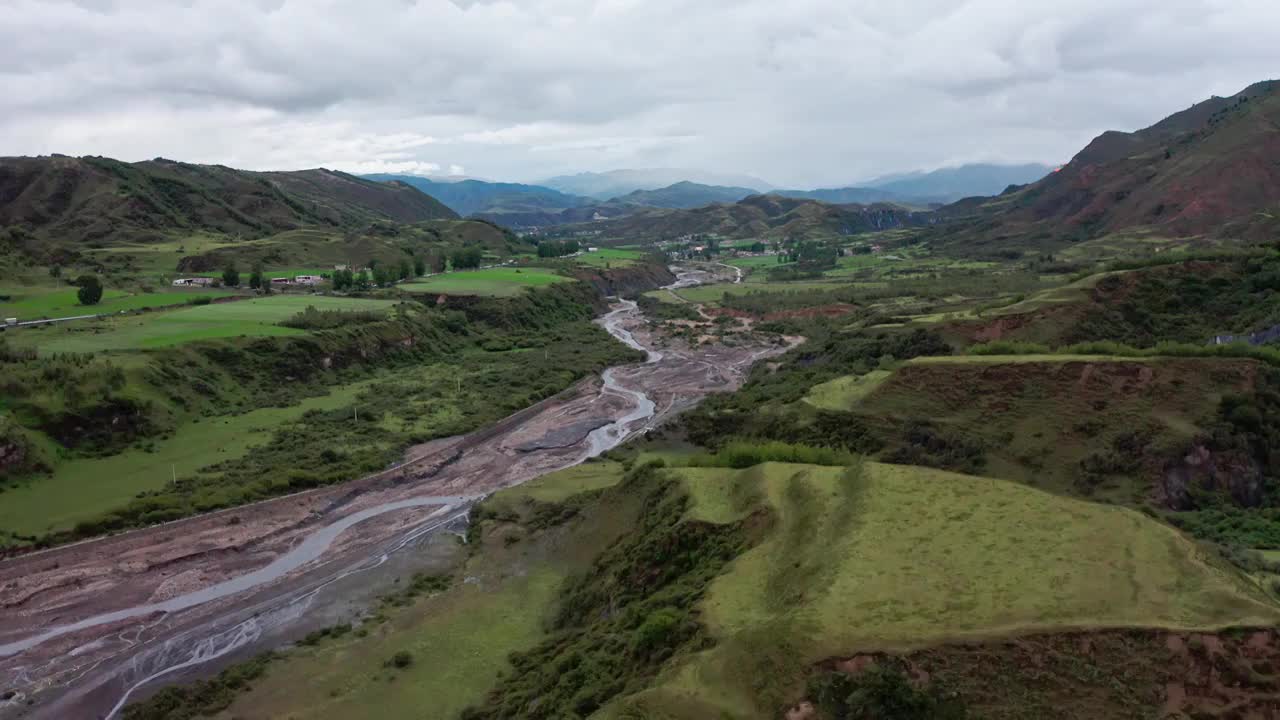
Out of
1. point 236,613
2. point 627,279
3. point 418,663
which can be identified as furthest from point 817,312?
point 418,663

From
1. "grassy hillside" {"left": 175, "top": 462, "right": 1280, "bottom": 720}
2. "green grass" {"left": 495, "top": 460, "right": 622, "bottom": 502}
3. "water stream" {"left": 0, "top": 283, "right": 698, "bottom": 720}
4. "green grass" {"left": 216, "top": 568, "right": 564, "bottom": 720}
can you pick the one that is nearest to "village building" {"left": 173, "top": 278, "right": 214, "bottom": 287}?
"water stream" {"left": 0, "top": 283, "right": 698, "bottom": 720}

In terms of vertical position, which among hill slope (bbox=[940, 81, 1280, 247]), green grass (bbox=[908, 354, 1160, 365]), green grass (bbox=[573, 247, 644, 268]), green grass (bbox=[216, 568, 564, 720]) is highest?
hill slope (bbox=[940, 81, 1280, 247])

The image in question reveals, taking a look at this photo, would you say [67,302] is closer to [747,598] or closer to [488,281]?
[488,281]

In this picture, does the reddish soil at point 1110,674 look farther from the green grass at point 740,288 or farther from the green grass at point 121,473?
the green grass at point 740,288

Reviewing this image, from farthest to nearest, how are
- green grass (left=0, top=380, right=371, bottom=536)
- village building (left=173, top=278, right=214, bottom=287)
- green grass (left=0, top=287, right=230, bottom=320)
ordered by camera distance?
village building (left=173, top=278, right=214, bottom=287), green grass (left=0, top=287, right=230, bottom=320), green grass (left=0, top=380, right=371, bottom=536)

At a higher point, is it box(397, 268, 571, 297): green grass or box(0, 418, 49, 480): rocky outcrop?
box(397, 268, 571, 297): green grass

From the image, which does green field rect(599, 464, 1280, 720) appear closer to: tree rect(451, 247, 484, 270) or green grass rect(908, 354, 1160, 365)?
green grass rect(908, 354, 1160, 365)

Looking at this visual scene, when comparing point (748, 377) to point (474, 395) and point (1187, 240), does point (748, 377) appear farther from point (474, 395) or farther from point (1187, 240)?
point (1187, 240)

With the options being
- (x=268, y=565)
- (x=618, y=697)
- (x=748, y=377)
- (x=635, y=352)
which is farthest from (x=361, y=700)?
(x=635, y=352)
